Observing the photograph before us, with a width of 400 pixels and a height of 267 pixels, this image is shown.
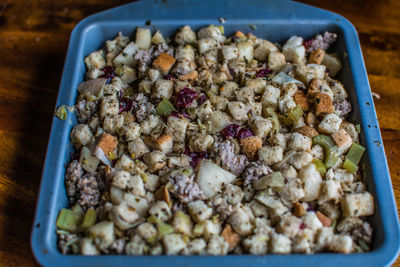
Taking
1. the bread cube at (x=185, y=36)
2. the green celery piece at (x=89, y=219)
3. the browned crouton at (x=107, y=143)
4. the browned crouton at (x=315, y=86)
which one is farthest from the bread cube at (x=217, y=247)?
the bread cube at (x=185, y=36)

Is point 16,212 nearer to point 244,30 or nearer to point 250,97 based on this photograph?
point 250,97

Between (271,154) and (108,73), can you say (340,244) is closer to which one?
(271,154)

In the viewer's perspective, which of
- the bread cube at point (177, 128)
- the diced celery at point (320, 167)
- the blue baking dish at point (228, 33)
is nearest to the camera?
the blue baking dish at point (228, 33)

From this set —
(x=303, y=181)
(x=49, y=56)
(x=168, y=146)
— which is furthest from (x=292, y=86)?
(x=49, y=56)

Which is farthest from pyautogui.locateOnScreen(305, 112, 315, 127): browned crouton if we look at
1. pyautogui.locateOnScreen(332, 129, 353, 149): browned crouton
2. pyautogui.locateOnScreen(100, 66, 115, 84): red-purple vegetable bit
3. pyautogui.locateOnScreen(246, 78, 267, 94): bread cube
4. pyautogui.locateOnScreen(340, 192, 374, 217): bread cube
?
pyautogui.locateOnScreen(100, 66, 115, 84): red-purple vegetable bit

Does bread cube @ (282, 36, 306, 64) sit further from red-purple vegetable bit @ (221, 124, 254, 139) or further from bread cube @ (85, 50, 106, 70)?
bread cube @ (85, 50, 106, 70)

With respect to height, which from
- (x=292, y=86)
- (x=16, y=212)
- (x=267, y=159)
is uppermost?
(x=292, y=86)

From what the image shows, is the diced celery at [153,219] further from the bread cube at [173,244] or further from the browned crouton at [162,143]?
the browned crouton at [162,143]
